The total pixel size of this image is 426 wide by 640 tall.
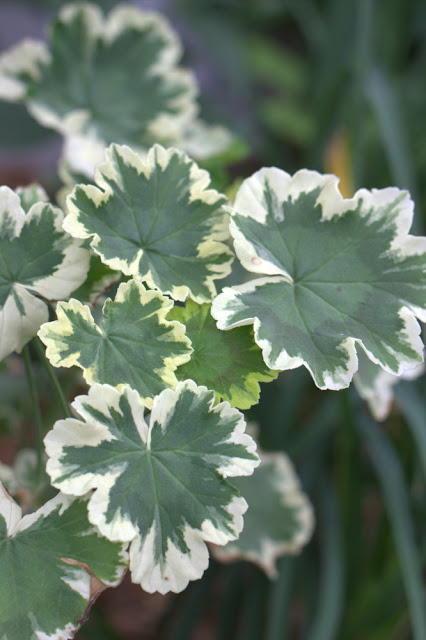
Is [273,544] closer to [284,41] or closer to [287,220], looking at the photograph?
[287,220]

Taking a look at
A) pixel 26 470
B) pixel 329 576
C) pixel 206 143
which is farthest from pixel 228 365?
pixel 329 576

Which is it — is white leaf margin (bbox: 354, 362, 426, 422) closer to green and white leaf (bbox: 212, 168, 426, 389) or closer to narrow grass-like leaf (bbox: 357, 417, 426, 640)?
green and white leaf (bbox: 212, 168, 426, 389)

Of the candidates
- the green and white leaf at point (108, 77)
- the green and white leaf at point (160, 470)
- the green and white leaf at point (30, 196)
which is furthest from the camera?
the green and white leaf at point (108, 77)

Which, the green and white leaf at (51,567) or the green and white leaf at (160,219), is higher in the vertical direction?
the green and white leaf at (160,219)

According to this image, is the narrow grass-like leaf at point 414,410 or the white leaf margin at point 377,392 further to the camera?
the narrow grass-like leaf at point 414,410

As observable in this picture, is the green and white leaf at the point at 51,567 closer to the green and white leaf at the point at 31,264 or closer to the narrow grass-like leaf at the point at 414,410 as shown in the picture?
the green and white leaf at the point at 31,264

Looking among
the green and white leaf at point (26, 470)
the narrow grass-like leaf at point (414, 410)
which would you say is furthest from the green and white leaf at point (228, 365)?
the narrow grass-like leaf at point (414, 410)
